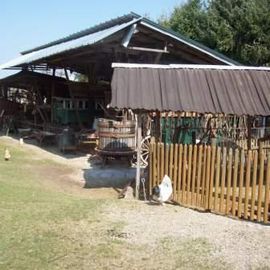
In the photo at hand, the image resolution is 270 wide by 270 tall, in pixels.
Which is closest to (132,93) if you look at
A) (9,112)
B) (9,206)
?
(9,206)

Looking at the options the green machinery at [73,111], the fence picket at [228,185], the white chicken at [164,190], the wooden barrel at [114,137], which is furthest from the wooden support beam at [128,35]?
the fence picket at [228,185]

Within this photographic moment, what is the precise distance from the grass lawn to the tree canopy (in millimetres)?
20312

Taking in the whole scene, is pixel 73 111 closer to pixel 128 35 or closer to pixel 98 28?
pixel 98 28

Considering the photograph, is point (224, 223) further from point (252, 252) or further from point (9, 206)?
point (9, 206)

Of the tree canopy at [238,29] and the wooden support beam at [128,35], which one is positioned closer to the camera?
the wooden support beam at [128,35]

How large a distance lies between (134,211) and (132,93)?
279cm

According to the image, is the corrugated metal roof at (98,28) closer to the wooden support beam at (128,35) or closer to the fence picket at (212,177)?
the wooden support beam at (128,35)

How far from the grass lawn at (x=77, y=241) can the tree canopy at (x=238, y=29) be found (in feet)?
66.6

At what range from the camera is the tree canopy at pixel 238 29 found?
28.0 m

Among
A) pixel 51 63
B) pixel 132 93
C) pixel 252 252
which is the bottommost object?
pixel 252 252

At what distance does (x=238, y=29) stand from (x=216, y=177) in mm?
21303

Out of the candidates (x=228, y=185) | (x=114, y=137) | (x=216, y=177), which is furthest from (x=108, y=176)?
(x=228, y=185)

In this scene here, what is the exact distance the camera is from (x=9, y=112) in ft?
93.8

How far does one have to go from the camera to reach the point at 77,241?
7316 mm
